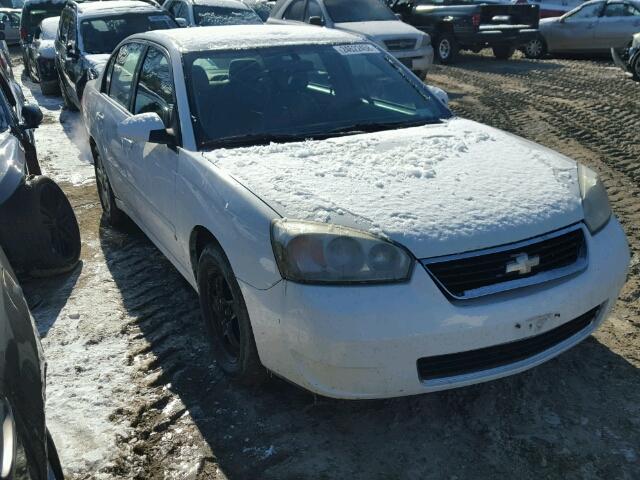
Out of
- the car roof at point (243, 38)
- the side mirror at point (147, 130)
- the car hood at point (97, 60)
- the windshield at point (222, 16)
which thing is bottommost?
the car hood at point (97, 60)

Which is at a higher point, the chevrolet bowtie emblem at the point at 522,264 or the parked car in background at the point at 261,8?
the parked car in background at the point at 261,8

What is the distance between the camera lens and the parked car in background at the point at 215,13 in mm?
11586

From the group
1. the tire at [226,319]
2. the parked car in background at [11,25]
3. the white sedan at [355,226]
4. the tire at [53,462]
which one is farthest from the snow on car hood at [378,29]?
the parked car in background at [11,25]

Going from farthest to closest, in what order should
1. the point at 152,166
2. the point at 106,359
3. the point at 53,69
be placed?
1. the point at 53,69
2. the point at 152,166
3. the point at 106,359

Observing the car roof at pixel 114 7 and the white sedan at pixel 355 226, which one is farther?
the car roof at pixel 114 7

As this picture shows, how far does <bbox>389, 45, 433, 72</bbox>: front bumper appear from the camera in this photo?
1158cm

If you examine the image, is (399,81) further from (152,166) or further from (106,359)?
(106,359)

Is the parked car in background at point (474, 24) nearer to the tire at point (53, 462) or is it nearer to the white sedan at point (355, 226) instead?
the white sedan at point (355, 226)

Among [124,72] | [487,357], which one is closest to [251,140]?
[487,357]

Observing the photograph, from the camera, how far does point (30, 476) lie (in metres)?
1.75

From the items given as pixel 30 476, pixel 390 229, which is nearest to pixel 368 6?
pixel 390 229

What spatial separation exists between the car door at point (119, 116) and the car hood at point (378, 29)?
6820 mm

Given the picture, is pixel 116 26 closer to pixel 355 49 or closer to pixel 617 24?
pixel 355 49

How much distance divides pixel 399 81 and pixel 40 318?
8.77 ft
